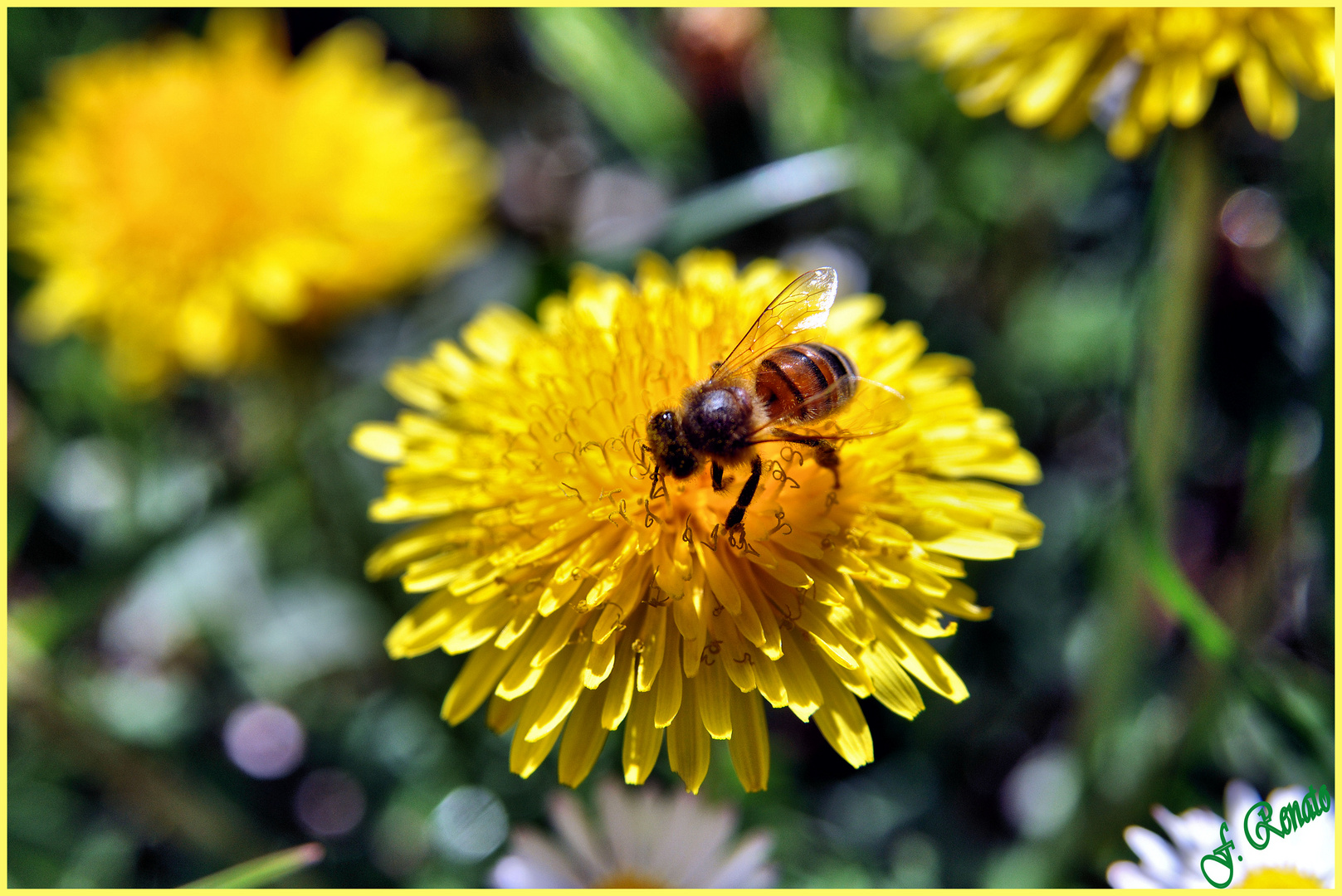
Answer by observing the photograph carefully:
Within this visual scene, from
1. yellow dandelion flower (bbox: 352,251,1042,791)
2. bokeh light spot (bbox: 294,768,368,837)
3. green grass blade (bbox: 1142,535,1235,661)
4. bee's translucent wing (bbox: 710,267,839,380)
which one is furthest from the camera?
bokeh light spot (bbox: 294,768,368,837)

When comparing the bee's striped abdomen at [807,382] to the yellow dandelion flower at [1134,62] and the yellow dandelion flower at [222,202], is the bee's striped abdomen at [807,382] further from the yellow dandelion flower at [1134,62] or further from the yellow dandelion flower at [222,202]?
the yellow dandelion flower at [222,202]

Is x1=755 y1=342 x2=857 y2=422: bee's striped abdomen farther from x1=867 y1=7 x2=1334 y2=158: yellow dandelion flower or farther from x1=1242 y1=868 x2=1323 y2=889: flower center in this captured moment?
x1=1242 y1=868 x2=1323 y2=889: flower center

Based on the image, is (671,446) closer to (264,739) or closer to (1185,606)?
(1185,606)

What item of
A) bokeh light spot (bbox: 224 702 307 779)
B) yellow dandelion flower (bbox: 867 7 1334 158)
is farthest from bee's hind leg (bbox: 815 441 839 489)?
bokeh light spot (bbox: 224 702 307 779)

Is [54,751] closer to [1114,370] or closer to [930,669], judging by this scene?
[930,669]

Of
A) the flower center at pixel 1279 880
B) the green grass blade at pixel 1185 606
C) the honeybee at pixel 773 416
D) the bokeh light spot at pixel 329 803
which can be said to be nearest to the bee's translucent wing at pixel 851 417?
the honeybee at pixel 773 416
